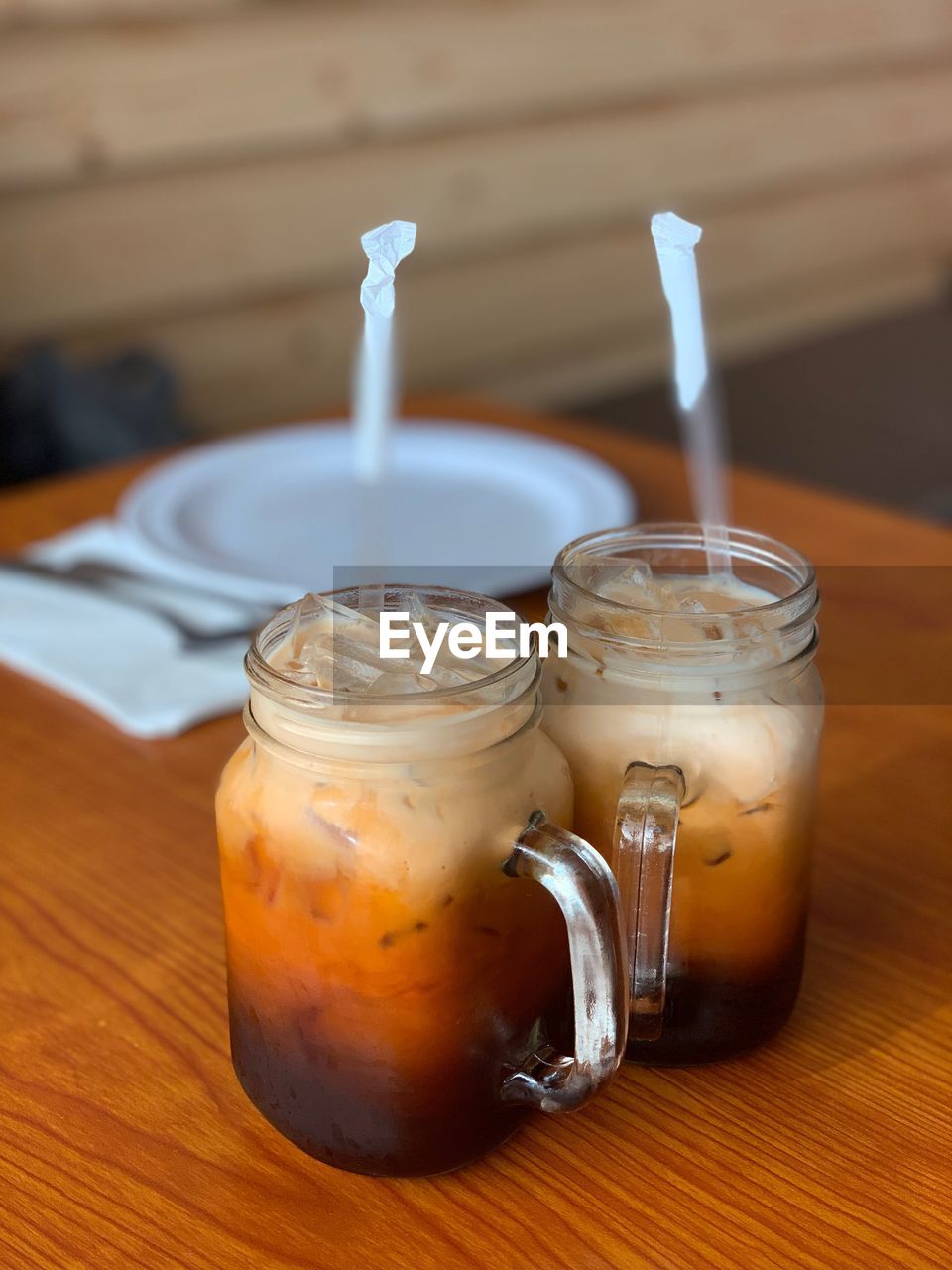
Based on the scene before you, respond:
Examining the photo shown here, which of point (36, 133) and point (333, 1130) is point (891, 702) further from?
point (36, 133)

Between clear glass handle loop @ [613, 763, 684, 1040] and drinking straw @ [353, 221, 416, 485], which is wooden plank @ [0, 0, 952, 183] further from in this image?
clear glass handle loop @ [613, 763, 684, 1040]

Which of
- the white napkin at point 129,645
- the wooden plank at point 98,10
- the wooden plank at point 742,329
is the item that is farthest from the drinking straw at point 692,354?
the wooden plank at point 742,329

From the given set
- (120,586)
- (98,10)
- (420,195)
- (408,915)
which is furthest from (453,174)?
(408,915)

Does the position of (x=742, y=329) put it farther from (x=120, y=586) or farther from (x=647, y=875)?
(x=647, y=875)

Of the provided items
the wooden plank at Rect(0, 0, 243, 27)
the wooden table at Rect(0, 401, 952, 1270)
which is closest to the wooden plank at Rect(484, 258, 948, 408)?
the wooden plank at Rect(0, 0, 243, 27)

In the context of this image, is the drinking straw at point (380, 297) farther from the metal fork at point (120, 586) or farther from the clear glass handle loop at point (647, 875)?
the metal fork at point (120, 586)

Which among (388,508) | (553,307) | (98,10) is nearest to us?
(388,508)
